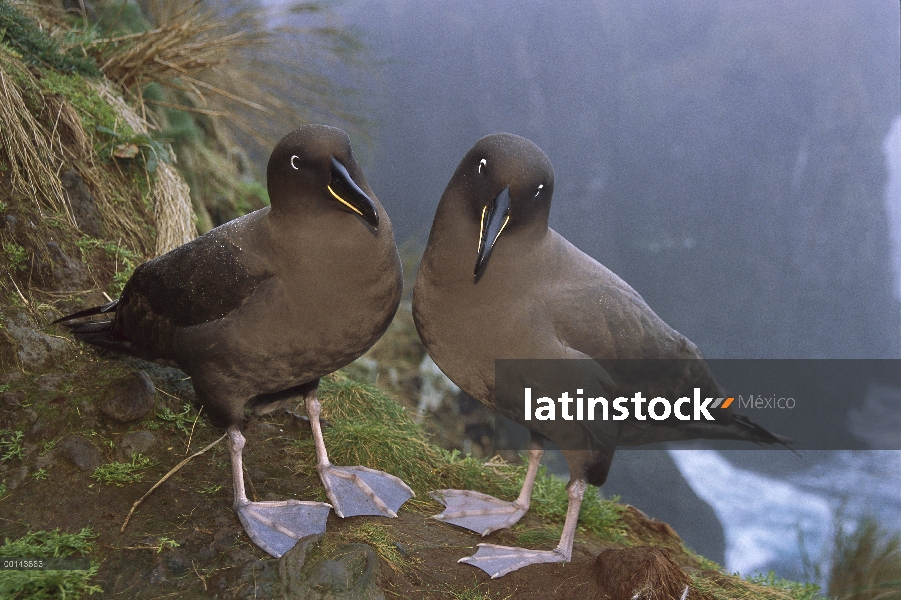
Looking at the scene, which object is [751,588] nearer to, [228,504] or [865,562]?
[865,562]

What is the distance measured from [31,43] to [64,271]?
2.11 metres

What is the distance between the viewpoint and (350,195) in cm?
297

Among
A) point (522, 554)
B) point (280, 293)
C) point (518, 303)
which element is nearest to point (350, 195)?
point (280, 293)

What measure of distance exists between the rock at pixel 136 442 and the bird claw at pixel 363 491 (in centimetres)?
89

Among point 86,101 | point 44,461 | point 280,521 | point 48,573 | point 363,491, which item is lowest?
point 48,573

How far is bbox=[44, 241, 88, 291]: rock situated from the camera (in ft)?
14.9

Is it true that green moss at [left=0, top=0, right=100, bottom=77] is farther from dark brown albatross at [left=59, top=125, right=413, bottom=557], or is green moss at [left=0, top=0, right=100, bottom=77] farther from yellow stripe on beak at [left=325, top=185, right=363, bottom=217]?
yellow stripe on beak at [left=325, top=185, right=363, bottom=217]

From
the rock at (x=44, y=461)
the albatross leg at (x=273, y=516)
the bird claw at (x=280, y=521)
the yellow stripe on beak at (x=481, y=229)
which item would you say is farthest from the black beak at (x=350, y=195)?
the rock at (x=44, y=461)

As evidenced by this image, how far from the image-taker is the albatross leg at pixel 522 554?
3.29 meters

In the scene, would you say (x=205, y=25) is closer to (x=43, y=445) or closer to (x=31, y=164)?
(x=31, y=164)

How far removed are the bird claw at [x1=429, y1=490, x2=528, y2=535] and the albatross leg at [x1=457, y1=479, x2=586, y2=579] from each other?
0.95 feet

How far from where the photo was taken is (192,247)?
3.40 m

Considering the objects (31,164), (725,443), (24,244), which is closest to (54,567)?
(24,244)

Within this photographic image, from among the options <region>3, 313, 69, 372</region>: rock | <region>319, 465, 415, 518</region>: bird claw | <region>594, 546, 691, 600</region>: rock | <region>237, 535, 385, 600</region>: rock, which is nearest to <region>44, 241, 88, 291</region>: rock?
<region>3, 313, 69, 372</region>: rock
